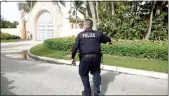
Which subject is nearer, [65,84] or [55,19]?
[65,84]

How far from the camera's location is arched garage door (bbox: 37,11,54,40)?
3775 cm

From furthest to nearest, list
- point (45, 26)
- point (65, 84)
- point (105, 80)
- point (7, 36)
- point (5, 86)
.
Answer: point (7, 36) < point (45, 26) < point (105, 80) < point (65, 84) < point (5, 86)

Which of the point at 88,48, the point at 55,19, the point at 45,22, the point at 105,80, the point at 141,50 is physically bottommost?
the point at 105,80

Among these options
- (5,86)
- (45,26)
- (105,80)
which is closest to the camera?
(5,86)

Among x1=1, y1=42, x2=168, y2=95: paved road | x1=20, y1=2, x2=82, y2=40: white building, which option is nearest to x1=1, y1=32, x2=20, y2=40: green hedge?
x1=20, y1=2, x2=82, y2=40: white building

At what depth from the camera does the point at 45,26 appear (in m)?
38.5

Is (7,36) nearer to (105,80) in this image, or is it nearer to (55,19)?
(55,19)

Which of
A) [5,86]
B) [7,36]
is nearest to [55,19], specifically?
[7,36]

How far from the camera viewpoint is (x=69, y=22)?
3431cm

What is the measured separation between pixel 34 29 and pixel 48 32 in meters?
2.35

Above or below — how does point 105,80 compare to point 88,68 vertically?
below

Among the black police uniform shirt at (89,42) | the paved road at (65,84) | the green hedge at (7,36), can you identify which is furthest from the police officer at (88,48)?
the green hedge at (7,36)

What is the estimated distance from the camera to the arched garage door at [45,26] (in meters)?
37.8

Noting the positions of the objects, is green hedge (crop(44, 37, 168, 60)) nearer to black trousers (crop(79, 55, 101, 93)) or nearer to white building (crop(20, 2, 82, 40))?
black trousers (crop(79, 55, 101, 93))
